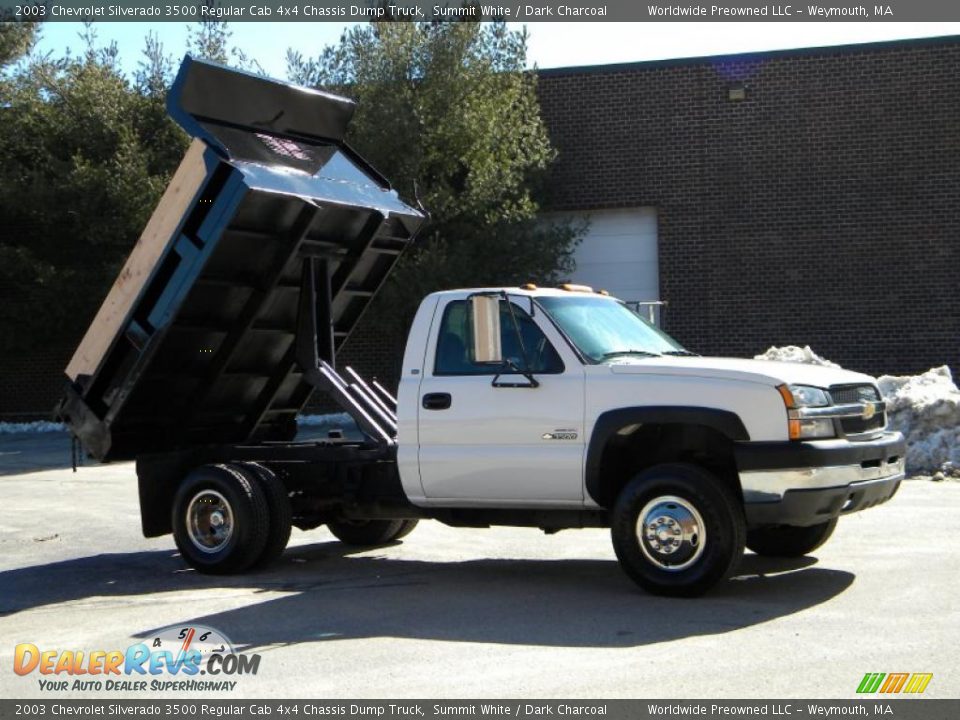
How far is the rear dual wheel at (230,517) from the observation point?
382 inches

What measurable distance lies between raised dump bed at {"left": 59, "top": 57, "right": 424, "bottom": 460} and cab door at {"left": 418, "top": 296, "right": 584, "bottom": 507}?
1.54 m


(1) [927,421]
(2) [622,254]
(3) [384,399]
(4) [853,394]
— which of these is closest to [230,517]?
(3) [384,399]

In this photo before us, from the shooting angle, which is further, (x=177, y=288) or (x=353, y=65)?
(x=353, y=65)

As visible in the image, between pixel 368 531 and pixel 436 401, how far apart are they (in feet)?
8.14

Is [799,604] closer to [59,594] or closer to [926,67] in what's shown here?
[59,594]

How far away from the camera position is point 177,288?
30.8 ft

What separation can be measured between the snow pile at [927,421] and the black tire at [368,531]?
6.00 meters

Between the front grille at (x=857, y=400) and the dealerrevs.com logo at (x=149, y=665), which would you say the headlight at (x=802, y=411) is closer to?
the front grille at (x=857, y=400)

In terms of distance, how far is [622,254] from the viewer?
24672mm

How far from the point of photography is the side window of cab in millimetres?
8773

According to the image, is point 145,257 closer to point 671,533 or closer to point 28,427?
point 671,533
